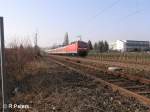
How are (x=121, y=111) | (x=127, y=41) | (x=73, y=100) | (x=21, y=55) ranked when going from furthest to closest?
(x=127, y=41) → (x=21, y=55) → (x=73, y=100) → (x=121, y=111)

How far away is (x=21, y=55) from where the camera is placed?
703 inches

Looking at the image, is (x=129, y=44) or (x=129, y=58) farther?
(x=129, y=44)

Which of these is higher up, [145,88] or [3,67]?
[3,67]

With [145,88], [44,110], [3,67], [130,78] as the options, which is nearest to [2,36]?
[3,67]

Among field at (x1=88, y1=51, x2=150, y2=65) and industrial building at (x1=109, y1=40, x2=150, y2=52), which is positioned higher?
industrial building at (x1=109, y1=40, x2=150, y2=52)

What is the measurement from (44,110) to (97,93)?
2697mm

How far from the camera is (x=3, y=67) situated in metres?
3.96

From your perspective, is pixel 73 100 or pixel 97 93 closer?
pixel 73 100

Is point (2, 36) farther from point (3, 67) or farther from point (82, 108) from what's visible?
point (82, 108)

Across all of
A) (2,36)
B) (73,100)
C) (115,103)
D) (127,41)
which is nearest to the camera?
(2,36)

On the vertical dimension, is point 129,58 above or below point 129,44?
below

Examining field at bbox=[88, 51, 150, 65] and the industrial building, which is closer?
field at bbox=[88, 51, 150, 65]

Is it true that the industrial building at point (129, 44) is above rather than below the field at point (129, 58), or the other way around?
Answer: above

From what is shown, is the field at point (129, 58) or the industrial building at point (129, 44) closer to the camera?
the field at point (129, 58)
